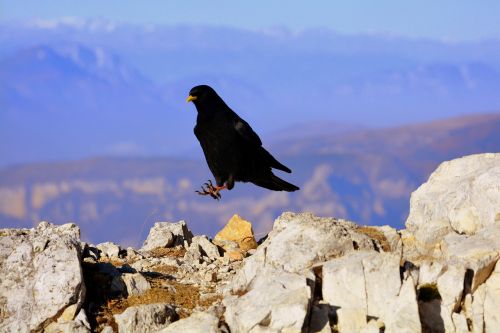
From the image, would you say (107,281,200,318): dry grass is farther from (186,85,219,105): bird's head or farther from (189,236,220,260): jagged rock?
(186,85,219,105): bird's head

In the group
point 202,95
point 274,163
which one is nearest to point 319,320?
point 202,95

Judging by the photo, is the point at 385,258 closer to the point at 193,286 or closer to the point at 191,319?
the point at 191,319

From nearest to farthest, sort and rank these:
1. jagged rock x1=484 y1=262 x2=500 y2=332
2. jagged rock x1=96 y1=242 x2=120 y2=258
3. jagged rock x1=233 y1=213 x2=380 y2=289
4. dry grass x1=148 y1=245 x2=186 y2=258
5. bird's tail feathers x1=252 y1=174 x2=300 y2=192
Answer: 1. jagged rock x1=484 y1=262 x2=500 y2=332
2. jagged rock x1=233 y1=213 x2=380 y2=289
3. dry grass x1=148 y1=245 x2=186 y2=258
4. jagged rock x1=96 y1=242 x2=120 y2=258
5. bird's tail feathers x1=252 y1=174 x2=300 y2=192

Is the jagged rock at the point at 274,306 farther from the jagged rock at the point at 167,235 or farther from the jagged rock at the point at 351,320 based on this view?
the jagged rock at the point at 167,235

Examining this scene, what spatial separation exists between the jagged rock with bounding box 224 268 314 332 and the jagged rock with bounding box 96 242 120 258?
6.30m

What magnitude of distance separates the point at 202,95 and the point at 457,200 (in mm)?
6998

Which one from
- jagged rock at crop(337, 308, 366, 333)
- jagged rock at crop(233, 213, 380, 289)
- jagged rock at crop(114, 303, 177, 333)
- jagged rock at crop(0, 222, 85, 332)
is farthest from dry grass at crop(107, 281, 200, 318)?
jagged rock at crop(337, 308, 366, 333)

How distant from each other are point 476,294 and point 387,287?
1.83 meters

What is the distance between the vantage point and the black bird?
18969 mm

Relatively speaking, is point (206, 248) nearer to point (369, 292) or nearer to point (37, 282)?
point (37, 282)

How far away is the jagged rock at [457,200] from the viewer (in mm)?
14805

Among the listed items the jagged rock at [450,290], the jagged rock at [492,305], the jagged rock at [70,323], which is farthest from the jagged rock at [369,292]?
the jagged rock at [70,323]

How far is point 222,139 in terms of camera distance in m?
18.9

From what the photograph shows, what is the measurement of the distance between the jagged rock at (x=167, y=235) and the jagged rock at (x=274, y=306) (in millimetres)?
6678
